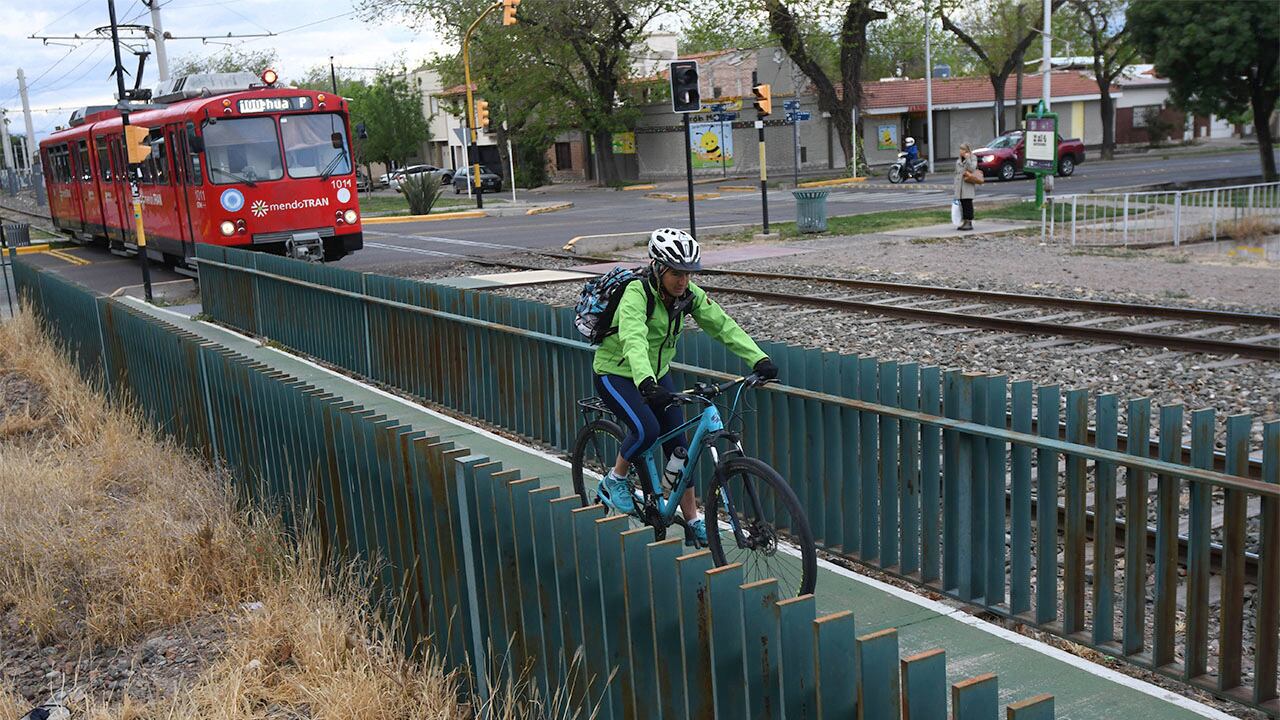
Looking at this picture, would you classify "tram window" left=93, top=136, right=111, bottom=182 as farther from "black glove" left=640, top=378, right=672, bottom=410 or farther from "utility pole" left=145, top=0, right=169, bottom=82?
"black glove" left=640, top=378, right=672, bottom=410

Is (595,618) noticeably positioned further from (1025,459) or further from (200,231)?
(200,231)

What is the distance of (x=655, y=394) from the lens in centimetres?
577

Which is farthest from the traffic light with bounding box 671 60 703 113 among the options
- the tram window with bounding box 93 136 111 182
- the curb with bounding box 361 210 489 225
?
the curb with bounding box 361 210 489 225

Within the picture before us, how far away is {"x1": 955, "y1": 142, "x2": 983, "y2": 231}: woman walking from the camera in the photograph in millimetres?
24516

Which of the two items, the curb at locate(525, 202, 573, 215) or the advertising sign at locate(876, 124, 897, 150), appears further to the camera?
the advertising sign at locate(876, 124, 897, 150)

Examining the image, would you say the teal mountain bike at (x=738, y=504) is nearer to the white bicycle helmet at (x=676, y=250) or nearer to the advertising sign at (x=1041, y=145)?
the white bicycle helmet at (x=676, y=250)

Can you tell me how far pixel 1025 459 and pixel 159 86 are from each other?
24.3m

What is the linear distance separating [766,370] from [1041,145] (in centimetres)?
2455

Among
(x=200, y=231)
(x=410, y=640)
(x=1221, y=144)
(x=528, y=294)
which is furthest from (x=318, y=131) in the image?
(x=1221, y=144)

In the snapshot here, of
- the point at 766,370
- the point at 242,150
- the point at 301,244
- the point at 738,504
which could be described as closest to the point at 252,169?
the point at 242,150

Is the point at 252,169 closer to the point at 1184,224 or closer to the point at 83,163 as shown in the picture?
the point at 83,163

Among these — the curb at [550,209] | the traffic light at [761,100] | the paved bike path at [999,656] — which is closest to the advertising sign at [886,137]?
the curb at [550,209]

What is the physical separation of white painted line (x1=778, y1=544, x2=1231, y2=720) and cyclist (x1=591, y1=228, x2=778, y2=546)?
0.83m

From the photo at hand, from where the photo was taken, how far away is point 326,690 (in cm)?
471
